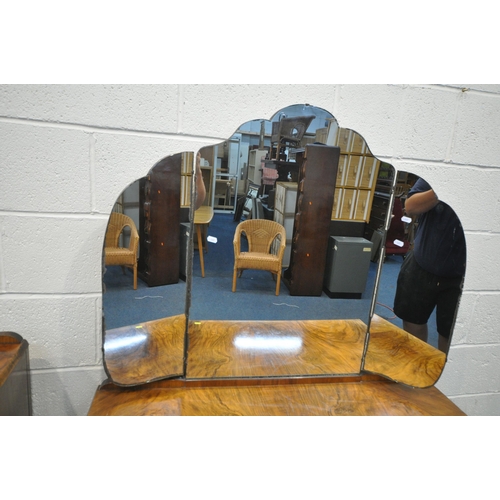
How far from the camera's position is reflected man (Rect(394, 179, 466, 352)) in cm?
101

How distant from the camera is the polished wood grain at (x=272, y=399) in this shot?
0.87m

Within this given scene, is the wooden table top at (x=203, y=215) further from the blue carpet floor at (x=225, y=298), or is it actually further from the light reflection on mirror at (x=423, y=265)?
the light reflection on mirror at (x=423, y=265)

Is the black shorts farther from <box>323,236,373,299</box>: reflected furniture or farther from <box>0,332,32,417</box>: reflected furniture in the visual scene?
<box>0,332,32,417</box>: reflected furniture

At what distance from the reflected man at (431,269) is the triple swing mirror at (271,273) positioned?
0.03 feet

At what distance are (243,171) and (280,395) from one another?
1.97 ft

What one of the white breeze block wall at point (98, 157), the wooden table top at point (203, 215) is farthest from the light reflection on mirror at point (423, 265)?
the wooden table top at point (203, 215)

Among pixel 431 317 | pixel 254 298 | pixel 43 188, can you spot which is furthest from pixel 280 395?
pixel 43 188

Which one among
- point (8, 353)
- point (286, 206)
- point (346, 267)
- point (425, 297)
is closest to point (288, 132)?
point (286, 206)

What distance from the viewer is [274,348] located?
1021mm

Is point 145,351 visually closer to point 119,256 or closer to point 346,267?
point 119,256

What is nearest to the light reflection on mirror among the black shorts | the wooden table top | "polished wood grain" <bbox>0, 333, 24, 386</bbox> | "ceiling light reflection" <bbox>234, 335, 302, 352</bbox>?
the black shorts

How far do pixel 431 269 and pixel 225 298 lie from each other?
62cm

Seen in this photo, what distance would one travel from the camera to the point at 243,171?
0.91 m

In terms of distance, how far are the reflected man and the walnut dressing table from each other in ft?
0.22
